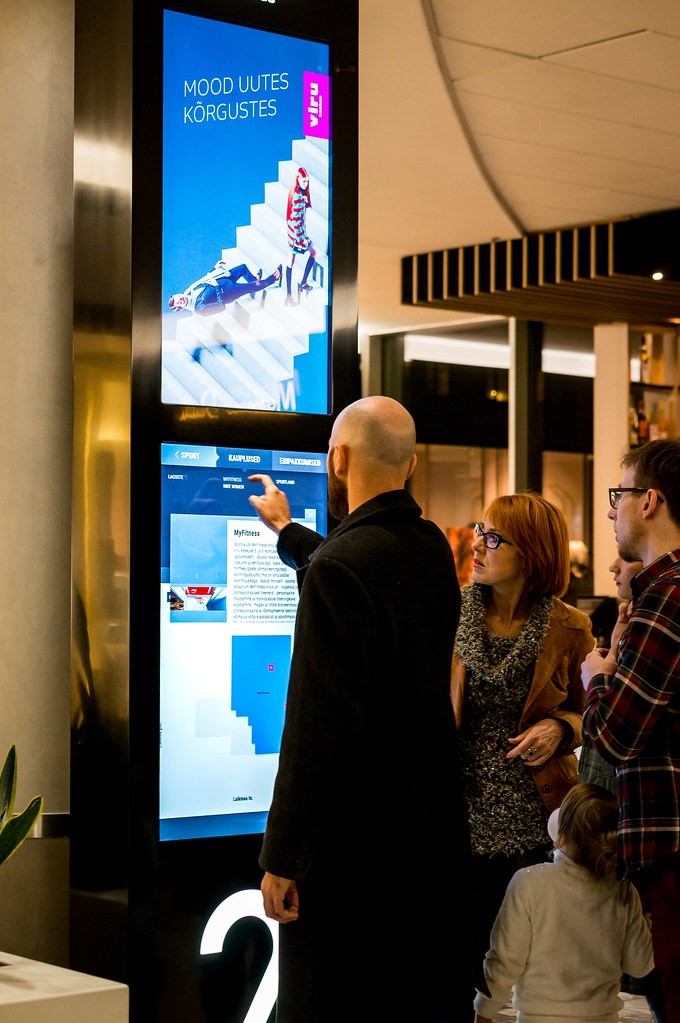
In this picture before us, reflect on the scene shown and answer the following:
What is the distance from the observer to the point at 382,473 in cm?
243

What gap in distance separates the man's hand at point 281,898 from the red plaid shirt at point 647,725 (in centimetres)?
63

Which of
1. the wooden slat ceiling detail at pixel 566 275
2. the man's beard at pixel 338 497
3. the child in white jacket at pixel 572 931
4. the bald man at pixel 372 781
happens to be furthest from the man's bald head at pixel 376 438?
the wooden slat ceiling detail at pixel 566 275

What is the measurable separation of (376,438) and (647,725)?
2.38 ft

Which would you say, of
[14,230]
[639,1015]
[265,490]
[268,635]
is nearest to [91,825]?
[268,635]

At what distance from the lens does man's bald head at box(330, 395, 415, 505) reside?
2.41 metres

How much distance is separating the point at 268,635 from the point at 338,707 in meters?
0.77

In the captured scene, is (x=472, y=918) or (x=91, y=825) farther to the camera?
(x=91, y=825)

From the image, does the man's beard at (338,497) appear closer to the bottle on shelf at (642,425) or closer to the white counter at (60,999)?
the white counter at (60,999)

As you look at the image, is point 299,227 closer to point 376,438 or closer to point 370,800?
point 376,438

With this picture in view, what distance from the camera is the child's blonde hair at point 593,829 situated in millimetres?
2605

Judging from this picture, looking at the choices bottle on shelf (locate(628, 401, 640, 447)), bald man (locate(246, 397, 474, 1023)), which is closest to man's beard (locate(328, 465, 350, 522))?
bald man (locate(246, 397, 474, 1023))

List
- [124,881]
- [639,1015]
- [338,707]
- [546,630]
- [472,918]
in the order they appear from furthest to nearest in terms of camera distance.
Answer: [639,1015], [546,630], [124,881], [472,918], [338,707]

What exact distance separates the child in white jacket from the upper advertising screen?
44.4 inches

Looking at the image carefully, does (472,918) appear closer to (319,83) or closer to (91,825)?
(91,825)
